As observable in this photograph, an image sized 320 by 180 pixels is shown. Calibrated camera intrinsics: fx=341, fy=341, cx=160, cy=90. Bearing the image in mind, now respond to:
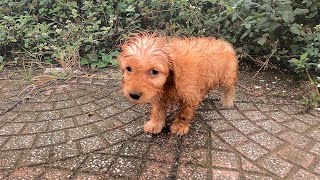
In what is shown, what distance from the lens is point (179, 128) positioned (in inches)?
143

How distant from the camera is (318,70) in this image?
459cm

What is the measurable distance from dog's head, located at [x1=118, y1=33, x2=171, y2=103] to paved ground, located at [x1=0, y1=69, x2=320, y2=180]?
0.71 meters

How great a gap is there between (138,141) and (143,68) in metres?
0.97

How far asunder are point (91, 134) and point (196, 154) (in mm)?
1126

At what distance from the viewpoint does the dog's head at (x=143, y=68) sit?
285 centimetres

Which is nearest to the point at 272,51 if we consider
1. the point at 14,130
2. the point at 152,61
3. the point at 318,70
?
the point at 318,70

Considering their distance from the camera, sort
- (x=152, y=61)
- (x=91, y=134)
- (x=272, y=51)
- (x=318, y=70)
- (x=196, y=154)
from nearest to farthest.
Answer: (x=152, y=61)
(x=196, y=154)
(x=91, y=134)
(x=318, y=70)
(x=272, y=51)

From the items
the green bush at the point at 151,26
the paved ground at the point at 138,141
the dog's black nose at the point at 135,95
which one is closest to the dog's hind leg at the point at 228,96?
the paved ground at the point at 138,141

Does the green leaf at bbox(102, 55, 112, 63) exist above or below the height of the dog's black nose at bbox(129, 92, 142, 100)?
below

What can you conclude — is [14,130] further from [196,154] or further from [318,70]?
[318,70]

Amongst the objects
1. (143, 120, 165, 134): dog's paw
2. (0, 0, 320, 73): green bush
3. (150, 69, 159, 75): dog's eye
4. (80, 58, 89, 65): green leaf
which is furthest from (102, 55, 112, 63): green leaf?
(150, 69, 159, 75): dog's eye

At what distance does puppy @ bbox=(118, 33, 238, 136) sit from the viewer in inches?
113

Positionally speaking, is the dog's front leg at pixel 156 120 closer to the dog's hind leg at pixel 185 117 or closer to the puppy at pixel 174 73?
the puppy at pixel 174 73

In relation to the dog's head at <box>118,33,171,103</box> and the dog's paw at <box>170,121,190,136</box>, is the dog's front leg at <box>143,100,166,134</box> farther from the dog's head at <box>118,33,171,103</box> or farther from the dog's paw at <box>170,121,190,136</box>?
the dog's head at <box>118,33,171,103</box>
